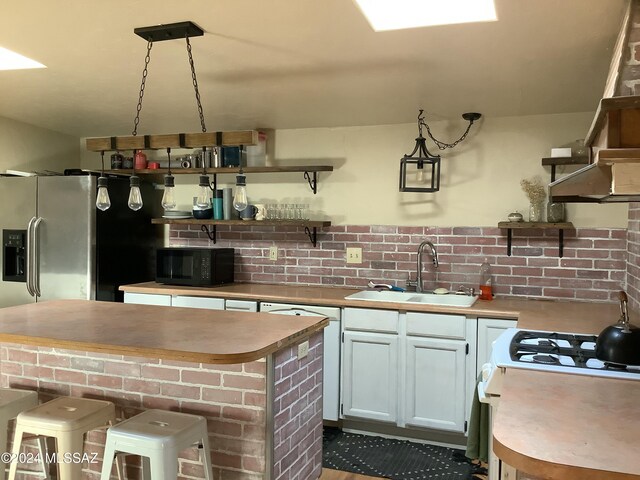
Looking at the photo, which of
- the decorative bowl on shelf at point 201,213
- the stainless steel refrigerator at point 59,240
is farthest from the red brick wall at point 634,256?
the stainless steel refrigerator at point 59,240

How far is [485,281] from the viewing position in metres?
3.60

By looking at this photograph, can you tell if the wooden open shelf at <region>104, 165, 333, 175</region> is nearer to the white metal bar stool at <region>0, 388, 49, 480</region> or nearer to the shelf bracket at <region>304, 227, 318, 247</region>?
the shelf bracket at <region>304, 227, 318, 247</region>

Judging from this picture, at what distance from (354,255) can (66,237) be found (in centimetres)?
217

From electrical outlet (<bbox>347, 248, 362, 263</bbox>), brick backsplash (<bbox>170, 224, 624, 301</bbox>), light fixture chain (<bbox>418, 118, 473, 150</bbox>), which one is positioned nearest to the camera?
brick backsplash (<bbox>170, 224, 624, 301</bbox>)

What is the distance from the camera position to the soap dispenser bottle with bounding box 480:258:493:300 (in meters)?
3.51

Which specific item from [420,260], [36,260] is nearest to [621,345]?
[420,260]

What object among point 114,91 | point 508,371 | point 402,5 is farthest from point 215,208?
point 508,371

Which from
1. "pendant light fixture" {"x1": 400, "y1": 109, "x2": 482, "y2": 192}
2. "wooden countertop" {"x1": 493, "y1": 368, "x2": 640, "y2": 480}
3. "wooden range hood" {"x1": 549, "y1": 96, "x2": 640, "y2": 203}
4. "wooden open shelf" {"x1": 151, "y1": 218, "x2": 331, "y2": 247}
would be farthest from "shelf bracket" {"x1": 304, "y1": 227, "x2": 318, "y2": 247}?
"wooden range hood" {"x1": 549, "y1": 96, "x2": 640, "y2": 203}

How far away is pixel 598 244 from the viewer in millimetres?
3434

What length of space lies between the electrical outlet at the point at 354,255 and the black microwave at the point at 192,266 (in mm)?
975

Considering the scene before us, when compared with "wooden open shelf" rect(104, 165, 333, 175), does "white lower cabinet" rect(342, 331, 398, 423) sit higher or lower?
lower

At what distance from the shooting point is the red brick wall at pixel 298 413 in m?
2.12

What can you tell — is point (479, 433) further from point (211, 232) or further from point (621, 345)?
point (211, 232)

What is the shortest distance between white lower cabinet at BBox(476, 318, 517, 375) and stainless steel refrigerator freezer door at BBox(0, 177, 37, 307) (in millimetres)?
Result: 3247
